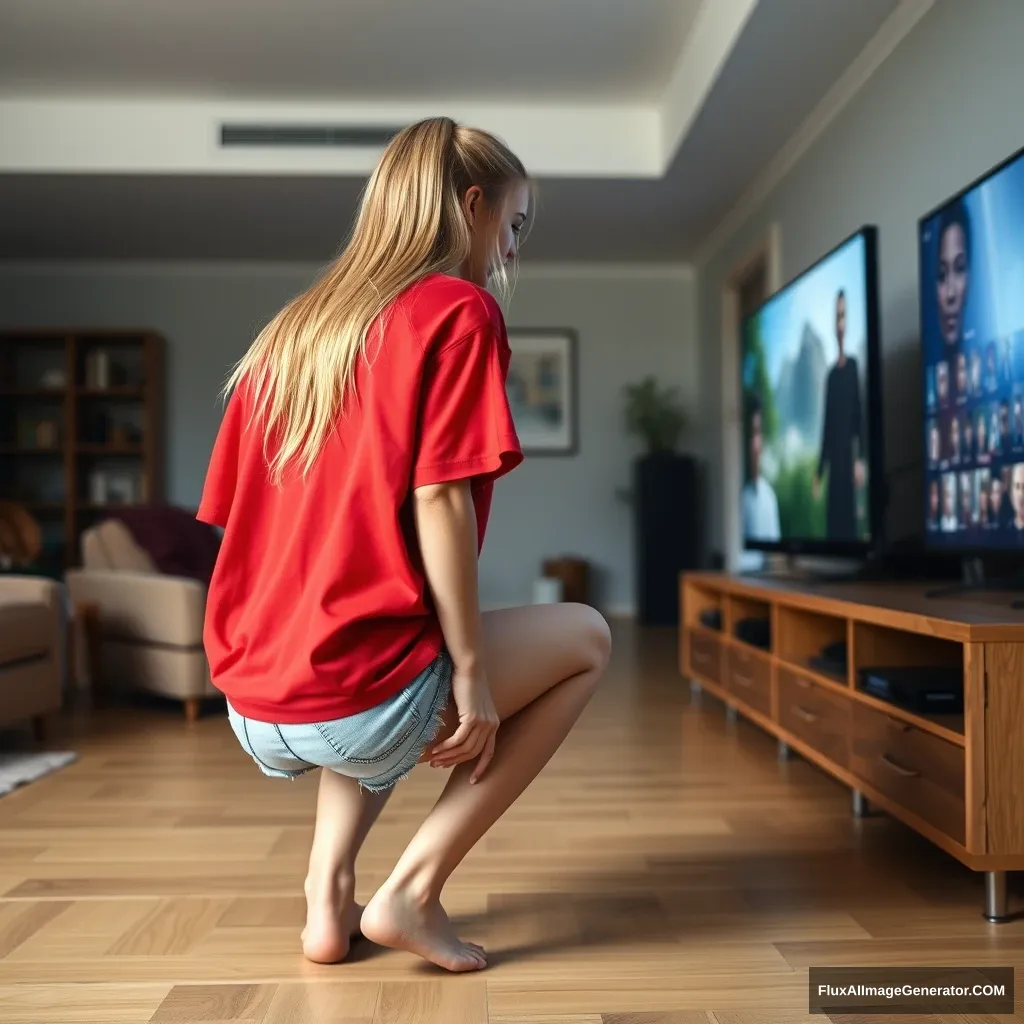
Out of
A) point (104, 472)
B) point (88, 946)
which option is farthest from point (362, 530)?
point (104, 472)

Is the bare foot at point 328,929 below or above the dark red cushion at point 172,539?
below

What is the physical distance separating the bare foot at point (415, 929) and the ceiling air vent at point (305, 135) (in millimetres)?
4407

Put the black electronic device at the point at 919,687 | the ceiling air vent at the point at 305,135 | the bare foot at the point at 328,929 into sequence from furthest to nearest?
1. the ceiling air vent at the point at 305,135
2. the black electronic device at the point at 919,687
3. the bare foot at the point at 328,929

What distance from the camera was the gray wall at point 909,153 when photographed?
118 inches

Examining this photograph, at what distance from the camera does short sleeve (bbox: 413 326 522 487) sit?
4.21ft

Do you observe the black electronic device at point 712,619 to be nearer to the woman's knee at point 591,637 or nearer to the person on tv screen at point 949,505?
the person on tv screen at point 949,505

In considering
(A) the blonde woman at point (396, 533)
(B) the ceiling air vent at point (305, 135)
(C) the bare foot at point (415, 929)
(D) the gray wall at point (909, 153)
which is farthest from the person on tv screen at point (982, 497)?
(B) the ceiling air vent at point (305, 135)

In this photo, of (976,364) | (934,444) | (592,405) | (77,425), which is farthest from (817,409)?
(77,425)

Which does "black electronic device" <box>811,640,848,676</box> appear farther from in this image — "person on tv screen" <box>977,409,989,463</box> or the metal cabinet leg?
the metal cabinet leg

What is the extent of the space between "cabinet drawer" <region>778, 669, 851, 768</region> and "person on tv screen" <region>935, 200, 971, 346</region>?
0.82m

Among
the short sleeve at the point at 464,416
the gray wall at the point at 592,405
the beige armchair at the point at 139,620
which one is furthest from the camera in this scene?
the gray wall at the point at 592,405

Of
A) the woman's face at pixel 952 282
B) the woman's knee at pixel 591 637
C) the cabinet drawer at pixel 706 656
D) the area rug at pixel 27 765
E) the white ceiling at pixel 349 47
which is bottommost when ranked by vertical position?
the area rug at pixel 27 765

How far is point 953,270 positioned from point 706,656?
165 cm

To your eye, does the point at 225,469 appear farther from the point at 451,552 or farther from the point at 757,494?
the point at 757,494
